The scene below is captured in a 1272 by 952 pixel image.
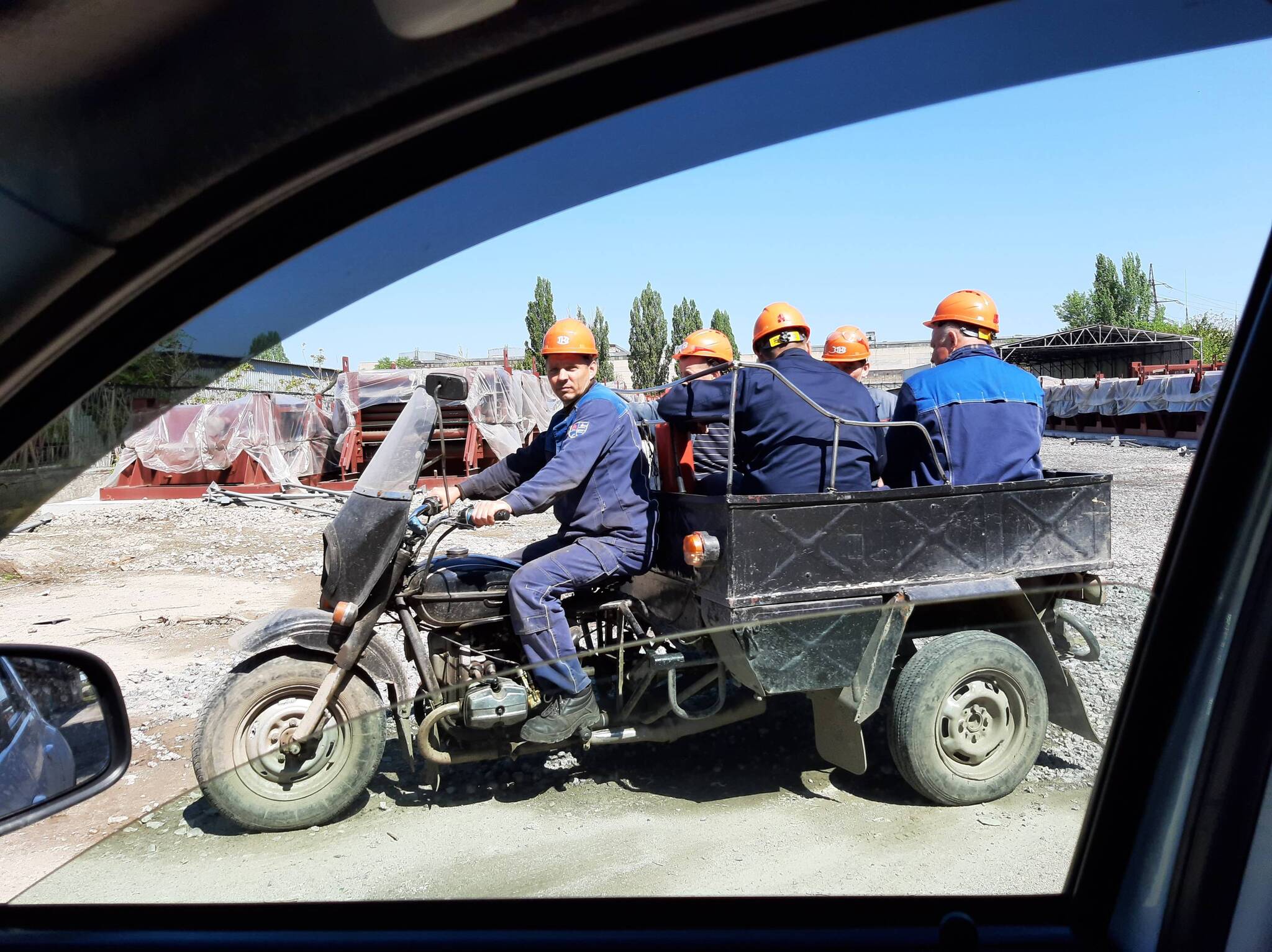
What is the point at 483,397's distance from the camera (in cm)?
341

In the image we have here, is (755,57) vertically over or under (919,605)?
over

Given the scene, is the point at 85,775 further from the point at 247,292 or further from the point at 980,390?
the point at 980,390

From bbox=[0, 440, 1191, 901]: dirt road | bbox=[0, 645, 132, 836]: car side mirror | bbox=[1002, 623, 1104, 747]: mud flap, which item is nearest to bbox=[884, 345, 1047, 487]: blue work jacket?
bbox=[0, 440, 1191, 901]: dirt road

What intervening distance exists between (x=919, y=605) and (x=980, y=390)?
1472mm

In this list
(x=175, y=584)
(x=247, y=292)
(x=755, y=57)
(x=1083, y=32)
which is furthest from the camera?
(x=175, y=584)

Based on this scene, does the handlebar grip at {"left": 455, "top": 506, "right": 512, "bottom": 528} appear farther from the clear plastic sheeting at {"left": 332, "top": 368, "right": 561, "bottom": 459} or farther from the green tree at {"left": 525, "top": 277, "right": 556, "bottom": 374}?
the green tree at {"left": 525, "top": 277, "right": 556, "bottom": 374}

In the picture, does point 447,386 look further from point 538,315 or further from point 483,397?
point 538,315

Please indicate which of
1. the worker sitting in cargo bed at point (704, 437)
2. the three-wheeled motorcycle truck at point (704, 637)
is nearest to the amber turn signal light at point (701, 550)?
the three-wheeled motorcycle truck at point (704, 637)

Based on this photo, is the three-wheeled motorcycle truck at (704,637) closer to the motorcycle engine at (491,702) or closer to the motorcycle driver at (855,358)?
the motorcycle engine at (491,702)

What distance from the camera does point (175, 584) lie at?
8.05 metres

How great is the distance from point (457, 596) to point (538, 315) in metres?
2.06

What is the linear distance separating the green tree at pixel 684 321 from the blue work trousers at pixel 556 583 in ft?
5.97

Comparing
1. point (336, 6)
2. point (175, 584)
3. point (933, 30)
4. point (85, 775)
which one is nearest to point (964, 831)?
point (933, 30)

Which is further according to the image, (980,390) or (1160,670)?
(980,390)
